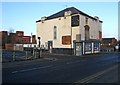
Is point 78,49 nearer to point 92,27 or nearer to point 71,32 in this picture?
point 71,32

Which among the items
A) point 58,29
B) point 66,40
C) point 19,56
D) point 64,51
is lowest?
point 19,56

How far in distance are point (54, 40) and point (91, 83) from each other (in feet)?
148

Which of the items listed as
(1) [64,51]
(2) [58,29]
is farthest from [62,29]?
(1) [64,51]

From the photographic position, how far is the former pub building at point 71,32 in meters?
50.4

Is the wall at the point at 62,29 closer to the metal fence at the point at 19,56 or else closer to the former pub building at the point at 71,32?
the former pub building at the point at 71,32

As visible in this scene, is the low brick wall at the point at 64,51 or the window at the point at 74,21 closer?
the window at the point at 74,21

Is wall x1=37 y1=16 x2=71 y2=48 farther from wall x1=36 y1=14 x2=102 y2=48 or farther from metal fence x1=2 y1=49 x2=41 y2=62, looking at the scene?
metal fence x1=2 y1=49 x2=41 y2=62

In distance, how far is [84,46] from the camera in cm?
5041

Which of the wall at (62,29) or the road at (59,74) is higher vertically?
the wall at (62,29)

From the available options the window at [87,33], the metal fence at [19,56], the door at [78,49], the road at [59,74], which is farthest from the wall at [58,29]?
the road at [59,74]

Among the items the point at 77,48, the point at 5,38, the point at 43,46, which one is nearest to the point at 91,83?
the point at 77,48

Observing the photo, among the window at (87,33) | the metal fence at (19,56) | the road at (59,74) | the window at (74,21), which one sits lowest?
the road at (59,74)

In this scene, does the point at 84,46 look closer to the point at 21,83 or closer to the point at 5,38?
the point at 21,83

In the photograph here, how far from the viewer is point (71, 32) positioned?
5200 cm
